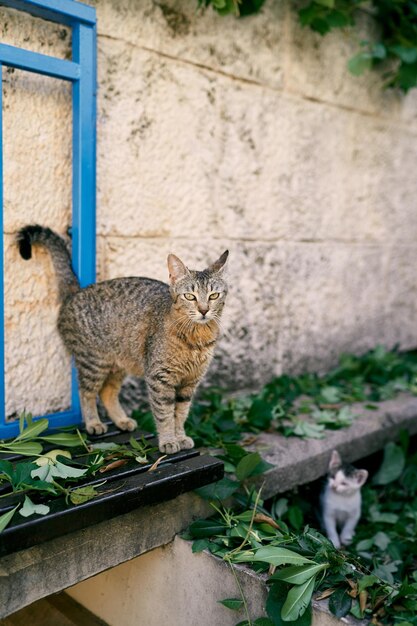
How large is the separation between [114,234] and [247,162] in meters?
1.08

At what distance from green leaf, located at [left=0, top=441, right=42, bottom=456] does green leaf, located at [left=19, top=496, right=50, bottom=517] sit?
376 millimetres

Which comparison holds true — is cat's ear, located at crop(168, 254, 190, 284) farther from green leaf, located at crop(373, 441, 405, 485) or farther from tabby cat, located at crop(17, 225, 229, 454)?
green leaf, located at crop(373, 441, 405, 485)

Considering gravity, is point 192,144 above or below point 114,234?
above

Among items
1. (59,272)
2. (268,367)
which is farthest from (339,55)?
(59,272)

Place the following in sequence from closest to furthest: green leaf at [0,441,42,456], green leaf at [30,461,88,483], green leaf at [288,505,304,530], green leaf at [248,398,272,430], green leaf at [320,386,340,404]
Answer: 1. green leaf at [30,461,88,483]
2. green leaf at [0,441,42,456]
3. green leaf at [288,505,304,530]
4. green leaf at [248,398,272,430]
5. green leaf at [320,386,340,404]

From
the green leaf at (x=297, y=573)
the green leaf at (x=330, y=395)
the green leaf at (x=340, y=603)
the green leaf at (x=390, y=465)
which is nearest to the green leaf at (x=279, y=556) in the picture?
the green leaf at (x=297, y=573)

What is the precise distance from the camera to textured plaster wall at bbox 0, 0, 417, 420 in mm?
2744

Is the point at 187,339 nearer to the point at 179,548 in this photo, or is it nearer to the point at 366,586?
the point at 179,548

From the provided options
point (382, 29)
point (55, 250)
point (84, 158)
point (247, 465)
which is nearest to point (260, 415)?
point (247, 465)

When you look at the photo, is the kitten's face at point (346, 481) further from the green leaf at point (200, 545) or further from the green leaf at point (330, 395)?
the green leaf at point (200, 545)

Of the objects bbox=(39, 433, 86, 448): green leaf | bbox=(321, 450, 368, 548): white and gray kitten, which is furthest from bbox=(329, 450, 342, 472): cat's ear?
bbox=(39, 433, 86, 448): green leaf

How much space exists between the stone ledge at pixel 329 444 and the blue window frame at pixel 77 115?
973 mm

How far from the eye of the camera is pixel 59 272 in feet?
8.85

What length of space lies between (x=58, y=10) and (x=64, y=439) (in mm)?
1761
